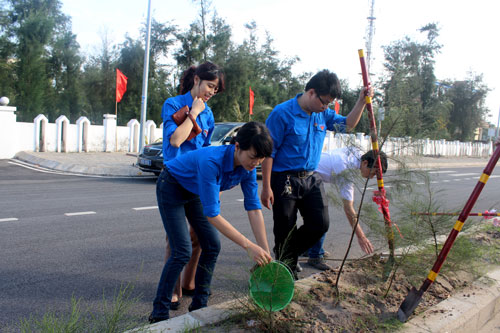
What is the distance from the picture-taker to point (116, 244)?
5000 mm

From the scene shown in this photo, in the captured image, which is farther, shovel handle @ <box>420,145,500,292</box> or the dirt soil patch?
shovel handle @ <box>420,145,500,292</box>

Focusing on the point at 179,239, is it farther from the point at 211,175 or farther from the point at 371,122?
the point at 371,122

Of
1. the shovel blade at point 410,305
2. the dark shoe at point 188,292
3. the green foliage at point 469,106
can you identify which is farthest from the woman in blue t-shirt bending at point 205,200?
the green foliage at point 469,106

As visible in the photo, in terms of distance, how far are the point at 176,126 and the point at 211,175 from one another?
0.74 metres

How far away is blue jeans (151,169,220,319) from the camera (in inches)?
109

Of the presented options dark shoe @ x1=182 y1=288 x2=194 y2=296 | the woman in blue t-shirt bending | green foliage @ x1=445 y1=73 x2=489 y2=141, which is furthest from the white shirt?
green foliage @ x1=445 y1=73 x2=489 y2=141

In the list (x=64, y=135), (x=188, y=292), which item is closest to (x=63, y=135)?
(x=64, y=135)

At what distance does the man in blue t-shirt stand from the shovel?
0.99m

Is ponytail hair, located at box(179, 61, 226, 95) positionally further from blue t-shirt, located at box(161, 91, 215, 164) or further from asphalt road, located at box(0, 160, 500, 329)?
asphalt road, located at box(0, 160, 500, 329)

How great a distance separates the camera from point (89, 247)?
4828 millimetres

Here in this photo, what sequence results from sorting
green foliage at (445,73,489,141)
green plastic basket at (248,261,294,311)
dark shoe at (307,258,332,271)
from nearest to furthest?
green plastic basket at (248,261,294,311) < dark shoe at (307,258,332,271) < green foliage at (445,73,489,141)

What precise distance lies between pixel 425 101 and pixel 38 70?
26.8 metres

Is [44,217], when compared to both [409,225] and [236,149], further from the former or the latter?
[409,225]

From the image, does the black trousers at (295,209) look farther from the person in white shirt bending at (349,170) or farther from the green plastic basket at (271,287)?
the green plastic basket at (271,287)
